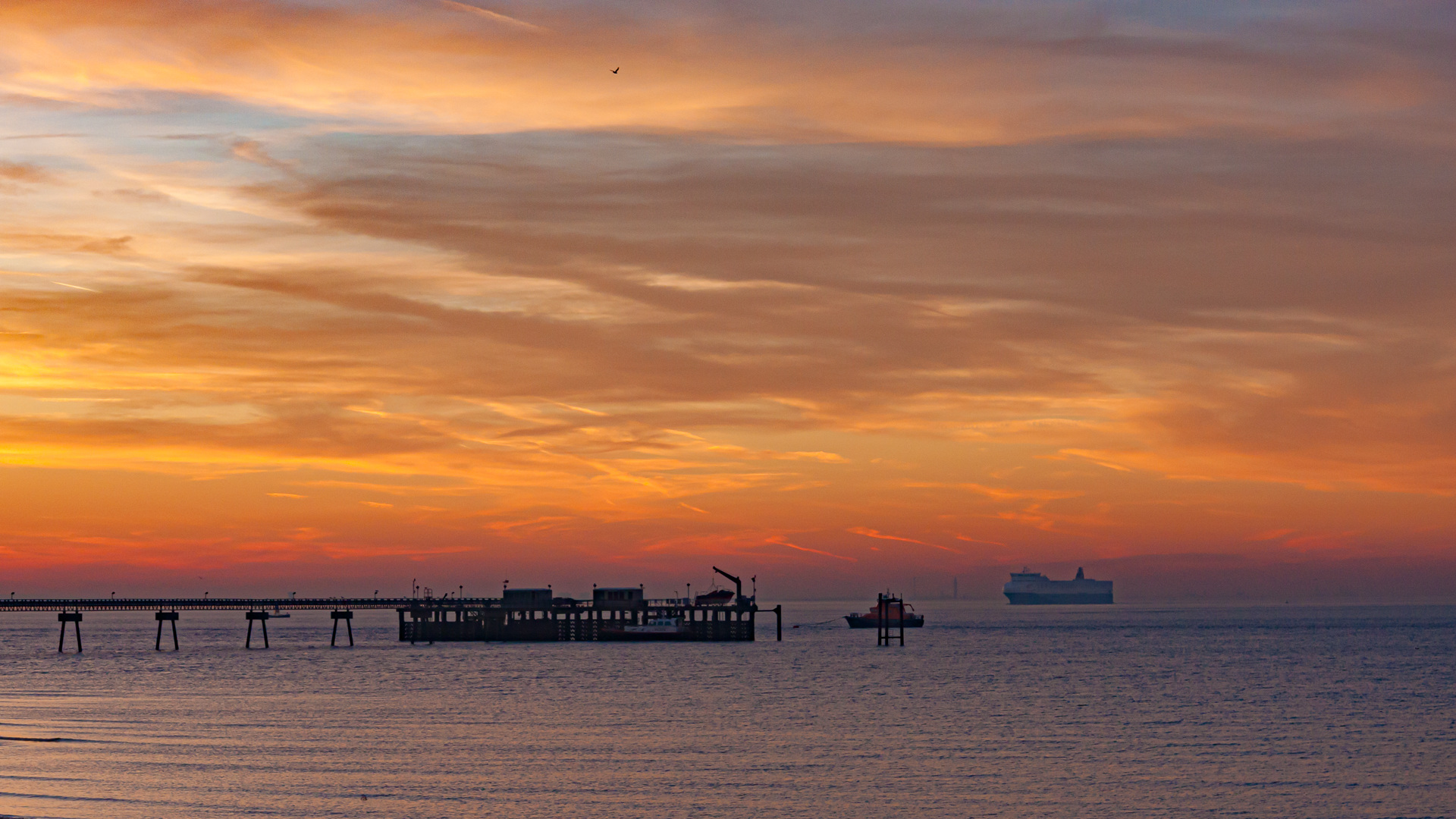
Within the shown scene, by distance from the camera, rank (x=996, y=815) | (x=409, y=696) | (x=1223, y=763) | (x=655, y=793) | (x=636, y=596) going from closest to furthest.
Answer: (x=996, y=815) < (x=655, y=793) < (x=1223, y=763) < (x=409, y=696) < (x=636, y=596)

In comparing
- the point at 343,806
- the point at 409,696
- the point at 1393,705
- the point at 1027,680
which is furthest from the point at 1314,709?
the point at 343,806

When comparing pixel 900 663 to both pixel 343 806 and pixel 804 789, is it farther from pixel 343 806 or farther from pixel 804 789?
pixel 343 806

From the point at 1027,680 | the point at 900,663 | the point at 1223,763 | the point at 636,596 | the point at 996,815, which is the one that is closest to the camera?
the point at 996,815

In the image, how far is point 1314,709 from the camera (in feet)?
308

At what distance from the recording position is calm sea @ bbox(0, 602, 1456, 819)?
53.1 meters

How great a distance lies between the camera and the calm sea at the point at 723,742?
5309 centimetres

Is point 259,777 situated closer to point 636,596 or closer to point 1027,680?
point 1027,680

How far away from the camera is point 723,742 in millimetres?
71500

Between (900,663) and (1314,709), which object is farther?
(900,663)

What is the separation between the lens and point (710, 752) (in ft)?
221

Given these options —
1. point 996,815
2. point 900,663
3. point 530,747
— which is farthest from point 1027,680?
point 996,815

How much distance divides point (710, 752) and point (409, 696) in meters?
39.5

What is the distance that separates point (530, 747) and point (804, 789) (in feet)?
58.8

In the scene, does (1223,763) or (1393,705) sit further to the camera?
(1393,705)
